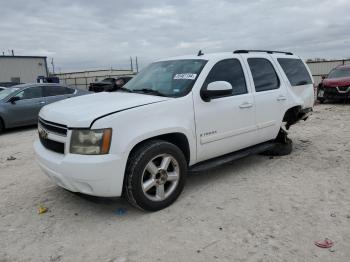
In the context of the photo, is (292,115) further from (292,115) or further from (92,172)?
(92,172)

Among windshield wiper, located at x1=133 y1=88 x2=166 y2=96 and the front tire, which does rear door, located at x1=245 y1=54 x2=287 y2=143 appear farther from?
the front tire

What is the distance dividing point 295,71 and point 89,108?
12.9 ft

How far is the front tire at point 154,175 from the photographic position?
11.8ft

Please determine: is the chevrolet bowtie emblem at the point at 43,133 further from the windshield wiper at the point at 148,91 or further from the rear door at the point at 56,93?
Answer: the rear door at the point at 56,93

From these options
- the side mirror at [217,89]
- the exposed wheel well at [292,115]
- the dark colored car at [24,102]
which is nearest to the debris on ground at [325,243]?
the side mirror at [217,89]

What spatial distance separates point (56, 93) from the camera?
37.5ft

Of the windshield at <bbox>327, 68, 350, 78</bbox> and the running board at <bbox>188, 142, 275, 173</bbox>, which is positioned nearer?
the running board at <bbox>188, 142, 275, 173</bbox>

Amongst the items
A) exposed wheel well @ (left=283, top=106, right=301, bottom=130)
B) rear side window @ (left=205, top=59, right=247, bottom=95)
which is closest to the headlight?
A: rear side window @ (left=205, top=59, right=247, bottom=95)

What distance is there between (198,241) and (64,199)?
2027 millimetres

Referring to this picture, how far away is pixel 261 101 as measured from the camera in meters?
5.04

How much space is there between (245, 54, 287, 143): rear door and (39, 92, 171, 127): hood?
5.67ft

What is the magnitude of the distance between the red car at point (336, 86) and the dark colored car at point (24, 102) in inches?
419

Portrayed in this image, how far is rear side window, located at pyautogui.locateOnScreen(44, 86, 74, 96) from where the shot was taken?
11242 mm

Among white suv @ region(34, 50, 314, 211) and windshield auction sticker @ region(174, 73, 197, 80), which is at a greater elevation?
windshield auction sticker @ region(174, 73, 197, 80)
